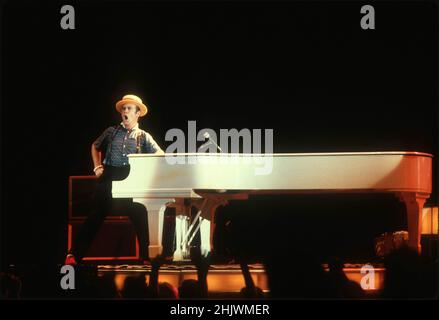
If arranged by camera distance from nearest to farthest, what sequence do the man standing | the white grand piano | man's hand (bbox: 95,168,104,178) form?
the white grand piano, the man standing, man's hand (bbox: 95,168,104,178)

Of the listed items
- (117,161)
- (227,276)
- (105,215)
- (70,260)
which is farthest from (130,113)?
(227,276)

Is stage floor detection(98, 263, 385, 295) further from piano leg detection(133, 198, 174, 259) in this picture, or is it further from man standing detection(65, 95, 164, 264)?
man standing detection(65, 95, 164, 264)

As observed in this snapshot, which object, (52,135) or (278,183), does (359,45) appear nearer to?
(278,183)

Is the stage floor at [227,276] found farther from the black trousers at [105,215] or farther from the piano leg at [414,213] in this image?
the black trousers at [105,215]

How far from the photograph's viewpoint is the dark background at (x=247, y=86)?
6535 millimetres

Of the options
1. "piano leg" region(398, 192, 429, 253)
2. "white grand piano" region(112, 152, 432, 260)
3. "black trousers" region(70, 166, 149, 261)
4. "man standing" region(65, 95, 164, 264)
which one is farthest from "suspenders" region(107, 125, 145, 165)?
"piano leg" region(398, 192, 429, 253)

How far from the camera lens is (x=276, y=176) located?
6.31 metres

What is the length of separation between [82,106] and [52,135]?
1.17 ft

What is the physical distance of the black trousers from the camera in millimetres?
6652

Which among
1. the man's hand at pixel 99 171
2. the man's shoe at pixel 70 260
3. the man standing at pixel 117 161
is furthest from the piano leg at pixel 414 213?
the man's shoe at pixel 70 260

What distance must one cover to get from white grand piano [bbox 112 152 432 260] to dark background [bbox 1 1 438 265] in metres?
0.45

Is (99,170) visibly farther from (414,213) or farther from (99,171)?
(414,213)

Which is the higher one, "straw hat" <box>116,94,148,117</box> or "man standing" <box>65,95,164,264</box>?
"straw hat" <box>116,94,148,117</box>

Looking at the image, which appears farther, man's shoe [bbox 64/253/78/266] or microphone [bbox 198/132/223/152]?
man's shoe [bbox 64/253/78/266]
